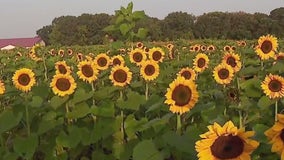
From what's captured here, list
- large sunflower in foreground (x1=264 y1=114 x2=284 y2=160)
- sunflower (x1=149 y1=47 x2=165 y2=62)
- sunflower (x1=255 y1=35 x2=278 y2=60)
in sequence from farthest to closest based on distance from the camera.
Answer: sunflower (x1=149 y1=47 x2=165 y2=62) < sunflower (x1=255 y1=35 x2=278 y2=60) < large sunflower in foreground (x1=264 y1=114 x2=284 y2=160)

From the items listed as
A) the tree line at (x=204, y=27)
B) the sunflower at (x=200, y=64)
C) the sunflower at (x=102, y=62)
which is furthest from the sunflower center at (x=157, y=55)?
the tree line at (x=204, y=27)

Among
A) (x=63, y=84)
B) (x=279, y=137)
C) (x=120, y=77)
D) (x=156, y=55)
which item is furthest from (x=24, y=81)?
(x=279, y=137)

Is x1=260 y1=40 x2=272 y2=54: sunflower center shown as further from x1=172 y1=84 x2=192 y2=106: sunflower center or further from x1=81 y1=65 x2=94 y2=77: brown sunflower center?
x1=172 y1=84 x2=192 y2=106: sunflower center

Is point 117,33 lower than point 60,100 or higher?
higher

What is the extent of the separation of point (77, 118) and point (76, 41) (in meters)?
44.3

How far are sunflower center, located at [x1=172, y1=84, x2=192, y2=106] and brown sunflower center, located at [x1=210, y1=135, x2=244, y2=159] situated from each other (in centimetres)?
87

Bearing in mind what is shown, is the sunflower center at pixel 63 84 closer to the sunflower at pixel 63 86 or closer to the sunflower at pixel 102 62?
the sunflower at pixel 63 86

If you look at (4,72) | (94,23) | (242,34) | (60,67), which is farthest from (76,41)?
(60,67)

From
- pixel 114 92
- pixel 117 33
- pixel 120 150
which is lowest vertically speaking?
pixel 120 150

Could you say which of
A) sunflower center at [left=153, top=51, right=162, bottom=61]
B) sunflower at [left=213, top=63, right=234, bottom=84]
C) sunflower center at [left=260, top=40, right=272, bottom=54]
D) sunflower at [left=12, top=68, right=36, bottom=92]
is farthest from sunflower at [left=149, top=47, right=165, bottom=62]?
sunflower at [left=12, top=68, right=36, bottom=92]

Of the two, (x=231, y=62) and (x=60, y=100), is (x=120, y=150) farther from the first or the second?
(x=231, y=62)

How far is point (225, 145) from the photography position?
1933mm

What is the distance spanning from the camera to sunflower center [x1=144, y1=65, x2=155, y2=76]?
449 centimetres

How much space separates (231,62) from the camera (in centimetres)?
470
